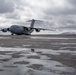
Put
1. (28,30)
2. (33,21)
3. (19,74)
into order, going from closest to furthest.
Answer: (19,74), (28,30), (33,21)

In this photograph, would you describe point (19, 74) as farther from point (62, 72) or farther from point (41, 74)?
point (62, 72)

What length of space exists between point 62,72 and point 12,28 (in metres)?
77.7

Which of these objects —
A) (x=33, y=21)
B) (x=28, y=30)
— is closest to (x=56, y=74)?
(x=28, y=30)

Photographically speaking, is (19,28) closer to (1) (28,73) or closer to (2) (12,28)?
(2) (12,28)

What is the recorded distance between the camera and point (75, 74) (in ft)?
32.6

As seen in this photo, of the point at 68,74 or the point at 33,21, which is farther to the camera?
the point at 33,21

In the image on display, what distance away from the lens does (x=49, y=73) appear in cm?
1022

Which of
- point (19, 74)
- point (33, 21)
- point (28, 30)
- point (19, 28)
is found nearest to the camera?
point (19, 74)

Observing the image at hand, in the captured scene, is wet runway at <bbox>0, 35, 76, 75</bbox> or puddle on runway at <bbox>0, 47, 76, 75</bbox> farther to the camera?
wet runway at <bbox>0, 35, 76, 75</bbox>

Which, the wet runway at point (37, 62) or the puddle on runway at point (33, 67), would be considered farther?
the wet runway at point (37, 62)

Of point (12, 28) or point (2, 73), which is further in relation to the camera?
point (12, 28)

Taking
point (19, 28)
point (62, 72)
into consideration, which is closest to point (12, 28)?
point (19, 28)

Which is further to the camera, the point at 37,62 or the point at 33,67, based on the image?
the point at 37,62

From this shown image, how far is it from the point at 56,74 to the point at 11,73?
1.97 metres
